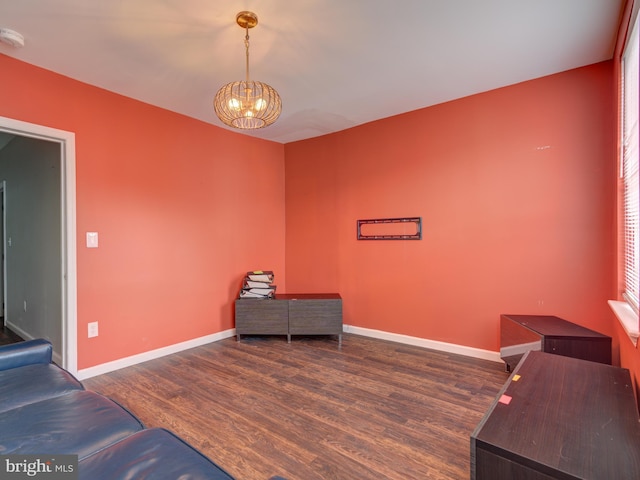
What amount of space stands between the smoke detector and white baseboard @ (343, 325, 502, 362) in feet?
12.4

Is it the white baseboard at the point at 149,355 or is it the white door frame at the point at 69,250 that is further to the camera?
the white baseboard at the point at 149,355

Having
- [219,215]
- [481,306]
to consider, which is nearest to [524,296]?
[481,306]

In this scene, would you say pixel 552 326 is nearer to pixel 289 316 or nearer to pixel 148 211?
pixel 289 316

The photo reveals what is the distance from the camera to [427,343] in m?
3.29

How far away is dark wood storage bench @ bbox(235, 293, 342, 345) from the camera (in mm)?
3490

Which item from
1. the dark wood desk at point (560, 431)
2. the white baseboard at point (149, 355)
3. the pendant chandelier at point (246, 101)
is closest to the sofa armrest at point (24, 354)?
the white baseboard at point (149, 355)

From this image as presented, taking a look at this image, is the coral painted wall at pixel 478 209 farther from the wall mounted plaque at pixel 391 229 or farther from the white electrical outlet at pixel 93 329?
the white electrical outlet at pixel 93 329

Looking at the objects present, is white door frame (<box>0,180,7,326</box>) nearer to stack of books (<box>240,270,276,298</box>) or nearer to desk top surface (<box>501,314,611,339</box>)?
stack of books (<box>240,270,276,298</box>)

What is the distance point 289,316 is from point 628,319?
2739mm

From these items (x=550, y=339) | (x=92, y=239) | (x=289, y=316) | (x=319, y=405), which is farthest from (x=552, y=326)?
(x=92, y=239)

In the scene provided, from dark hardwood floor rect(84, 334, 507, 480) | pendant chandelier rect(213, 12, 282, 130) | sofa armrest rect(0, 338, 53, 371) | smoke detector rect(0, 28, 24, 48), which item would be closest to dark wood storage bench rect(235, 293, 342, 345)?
dark hardwood floor rect(84, 334, 507, 480)

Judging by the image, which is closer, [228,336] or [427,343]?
[427,343]

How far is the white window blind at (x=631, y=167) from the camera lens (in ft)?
5.27

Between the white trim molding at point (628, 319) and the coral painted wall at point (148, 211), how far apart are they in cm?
342
